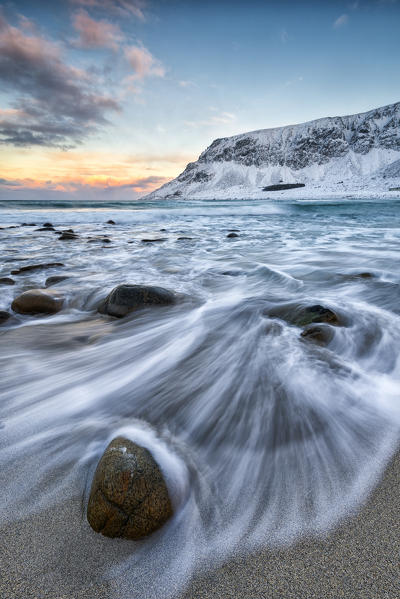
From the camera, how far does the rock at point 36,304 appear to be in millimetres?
3121

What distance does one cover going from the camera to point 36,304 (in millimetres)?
3166

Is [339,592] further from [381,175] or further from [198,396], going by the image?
[381,175]

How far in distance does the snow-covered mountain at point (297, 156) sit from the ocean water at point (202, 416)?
94.8 m

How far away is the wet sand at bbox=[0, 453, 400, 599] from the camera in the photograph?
784mm

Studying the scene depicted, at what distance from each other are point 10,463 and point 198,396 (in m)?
0.95

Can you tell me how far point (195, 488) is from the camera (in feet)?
3.70

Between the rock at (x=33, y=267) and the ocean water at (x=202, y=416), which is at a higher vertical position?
the ocean water at (x=202, y=416)

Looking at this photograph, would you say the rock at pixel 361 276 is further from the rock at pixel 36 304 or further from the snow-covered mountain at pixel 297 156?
the snow-covered mountain at pixel 297 156

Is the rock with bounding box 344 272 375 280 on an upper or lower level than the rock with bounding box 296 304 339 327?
lower

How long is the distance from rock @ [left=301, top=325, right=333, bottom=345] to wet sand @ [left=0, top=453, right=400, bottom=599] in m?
1.37

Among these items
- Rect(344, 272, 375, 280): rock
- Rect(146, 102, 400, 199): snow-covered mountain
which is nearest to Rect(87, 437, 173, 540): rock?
Rect(344, 272, 375, 280): rock

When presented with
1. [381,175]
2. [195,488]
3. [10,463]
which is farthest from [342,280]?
[381,175]

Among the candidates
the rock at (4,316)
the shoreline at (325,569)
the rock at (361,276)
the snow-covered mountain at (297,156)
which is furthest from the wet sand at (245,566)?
the snow-covered mountain at (297,156)

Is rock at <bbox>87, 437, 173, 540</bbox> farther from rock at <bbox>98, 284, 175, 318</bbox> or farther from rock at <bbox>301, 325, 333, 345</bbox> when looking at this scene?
rock at <bbox>98, 284, 175, 318</bbox>
